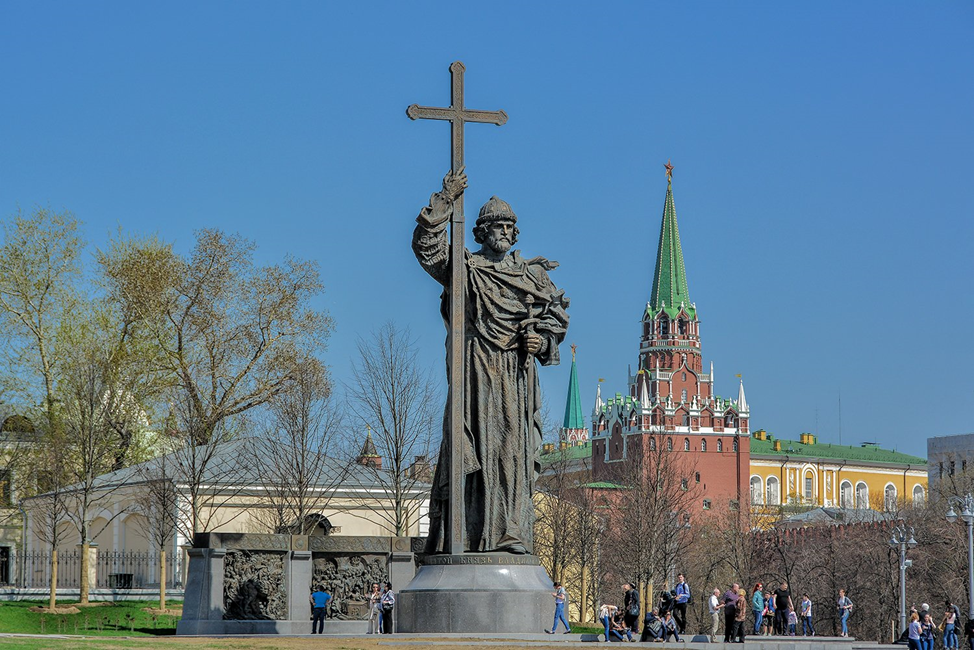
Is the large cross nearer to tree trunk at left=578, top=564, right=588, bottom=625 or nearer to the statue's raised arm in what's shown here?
the statue's raised arm

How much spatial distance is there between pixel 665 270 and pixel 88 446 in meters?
119

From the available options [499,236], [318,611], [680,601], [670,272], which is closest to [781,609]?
[680,601]

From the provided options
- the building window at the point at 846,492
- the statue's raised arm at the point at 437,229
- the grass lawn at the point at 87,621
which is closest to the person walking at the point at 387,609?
the grass lawn at the point at 87,621

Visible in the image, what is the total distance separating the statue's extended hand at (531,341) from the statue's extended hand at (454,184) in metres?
1.61

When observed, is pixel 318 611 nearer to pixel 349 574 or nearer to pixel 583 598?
pixel 349 574

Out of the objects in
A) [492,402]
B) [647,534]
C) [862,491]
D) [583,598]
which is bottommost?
[583,598]

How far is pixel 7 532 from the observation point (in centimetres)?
5784

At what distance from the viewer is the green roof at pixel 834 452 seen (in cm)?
16471

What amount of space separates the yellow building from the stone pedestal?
145m

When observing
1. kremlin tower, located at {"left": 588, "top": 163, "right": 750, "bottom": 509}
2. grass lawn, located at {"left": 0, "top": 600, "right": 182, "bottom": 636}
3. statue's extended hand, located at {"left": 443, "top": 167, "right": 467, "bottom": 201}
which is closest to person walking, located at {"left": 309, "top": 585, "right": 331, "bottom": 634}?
grass lawn, located at {"left": 0, "top": 600, "right": 182, "bottom": 636}

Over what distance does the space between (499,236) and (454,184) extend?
0.86 metres

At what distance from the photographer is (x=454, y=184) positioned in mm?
13859

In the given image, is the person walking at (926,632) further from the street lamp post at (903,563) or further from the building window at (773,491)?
the building window at (773,491)

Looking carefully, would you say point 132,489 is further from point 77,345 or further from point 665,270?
point 665,270
